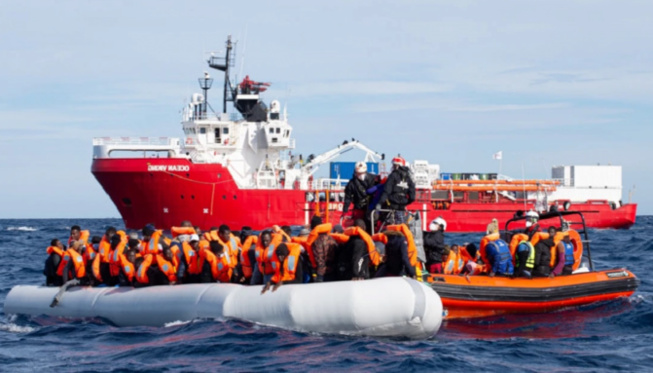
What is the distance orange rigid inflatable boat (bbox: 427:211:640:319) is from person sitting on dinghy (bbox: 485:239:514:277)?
201 mm

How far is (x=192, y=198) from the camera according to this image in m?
50.2

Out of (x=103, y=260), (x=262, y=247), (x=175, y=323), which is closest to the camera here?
(x=262, y=247)

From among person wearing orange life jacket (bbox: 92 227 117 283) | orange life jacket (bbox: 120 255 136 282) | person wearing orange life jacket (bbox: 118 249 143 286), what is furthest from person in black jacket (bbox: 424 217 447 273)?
person wearing orange life jacket (bbox: 92 227 117 283)

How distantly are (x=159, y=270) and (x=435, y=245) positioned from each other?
15.1 ft

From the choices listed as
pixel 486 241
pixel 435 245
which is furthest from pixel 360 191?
pixel 486 241

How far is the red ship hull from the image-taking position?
163 ft

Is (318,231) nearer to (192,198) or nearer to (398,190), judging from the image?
(398,190)

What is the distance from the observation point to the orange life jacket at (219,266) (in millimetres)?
15766

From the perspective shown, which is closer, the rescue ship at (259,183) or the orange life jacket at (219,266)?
the orange life jacket at (219,266)

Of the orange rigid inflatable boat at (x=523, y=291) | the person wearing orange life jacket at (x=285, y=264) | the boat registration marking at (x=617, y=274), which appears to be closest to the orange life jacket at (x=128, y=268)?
the person wearing orange life jacket at (x=285, y=264)

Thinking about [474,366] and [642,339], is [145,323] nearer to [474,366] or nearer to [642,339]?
[474,366]

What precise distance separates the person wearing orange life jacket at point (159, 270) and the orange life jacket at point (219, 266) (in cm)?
85

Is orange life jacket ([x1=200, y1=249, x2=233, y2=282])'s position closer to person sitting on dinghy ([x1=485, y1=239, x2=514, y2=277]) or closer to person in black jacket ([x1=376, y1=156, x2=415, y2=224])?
person in black jacket ([x1=376, y1=156, x2=415, y2=224])

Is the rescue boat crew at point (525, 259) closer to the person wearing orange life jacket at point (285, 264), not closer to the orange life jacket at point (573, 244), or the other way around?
the orange life jacket at point (573, 244)
